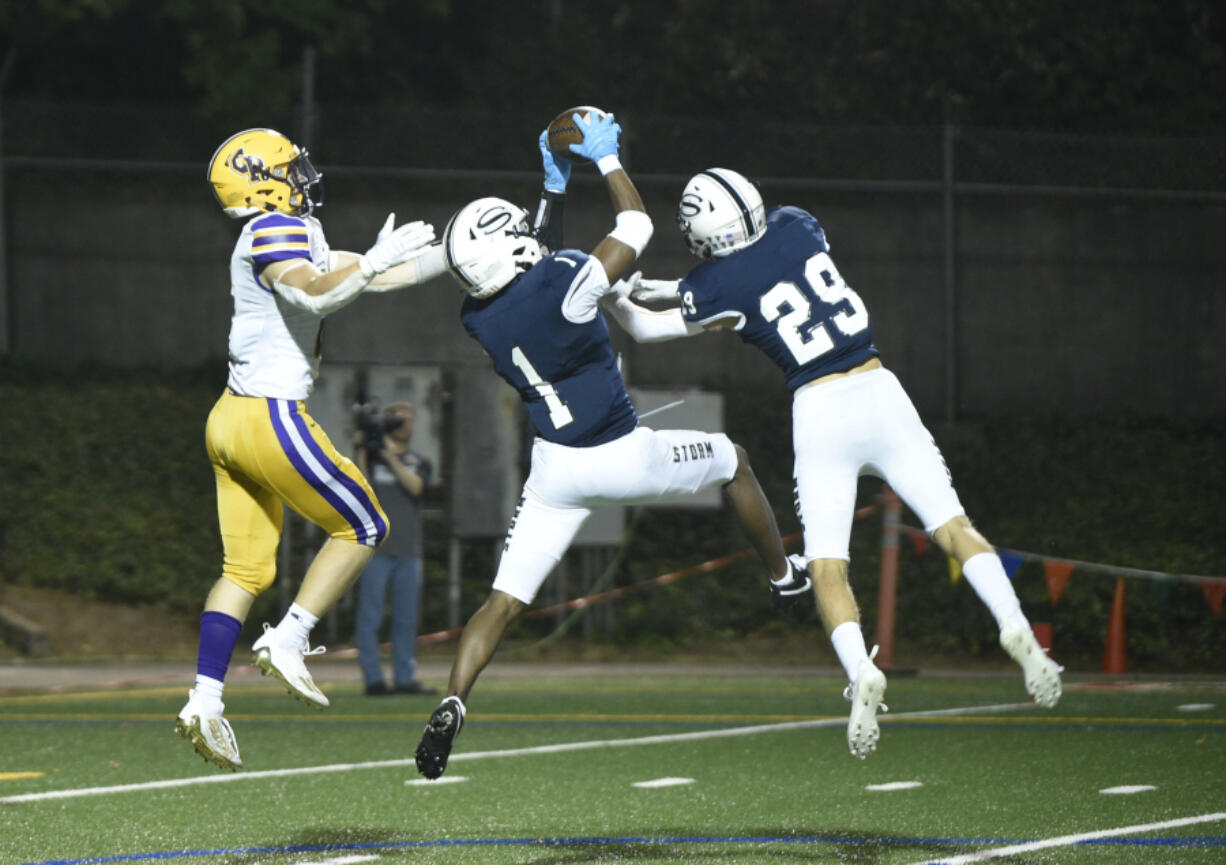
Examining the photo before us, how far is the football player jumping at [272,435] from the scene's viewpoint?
6629 mm

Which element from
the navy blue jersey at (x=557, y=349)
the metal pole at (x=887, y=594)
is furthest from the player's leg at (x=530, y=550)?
the metal pole at (x=887, y=594)

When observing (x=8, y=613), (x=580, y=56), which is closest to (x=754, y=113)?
(x=580, y=56)

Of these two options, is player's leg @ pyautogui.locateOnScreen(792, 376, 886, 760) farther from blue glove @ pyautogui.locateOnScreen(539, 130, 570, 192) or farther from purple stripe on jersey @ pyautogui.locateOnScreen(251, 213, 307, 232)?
purple stripe on jersey @ pyautogui.locateOnScreen(251, 213, 307, 232)

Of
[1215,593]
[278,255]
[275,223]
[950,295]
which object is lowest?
[1215,593]

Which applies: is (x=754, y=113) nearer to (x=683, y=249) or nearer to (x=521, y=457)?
(x=683, y=249)

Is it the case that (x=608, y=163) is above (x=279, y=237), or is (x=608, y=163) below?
above

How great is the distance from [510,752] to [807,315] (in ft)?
11.5

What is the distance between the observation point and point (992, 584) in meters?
6.39

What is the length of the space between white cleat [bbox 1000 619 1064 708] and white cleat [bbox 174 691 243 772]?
2800 mm

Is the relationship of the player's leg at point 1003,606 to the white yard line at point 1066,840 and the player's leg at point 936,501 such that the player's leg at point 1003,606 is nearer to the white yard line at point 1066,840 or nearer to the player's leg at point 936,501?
the player's leg at point 936,501

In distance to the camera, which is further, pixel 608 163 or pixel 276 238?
pixel 608 163

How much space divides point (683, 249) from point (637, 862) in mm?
11422

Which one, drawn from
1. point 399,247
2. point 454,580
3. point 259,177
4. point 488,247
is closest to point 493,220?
point 488,247

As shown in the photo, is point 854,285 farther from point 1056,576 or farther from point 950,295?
point 1056,576
